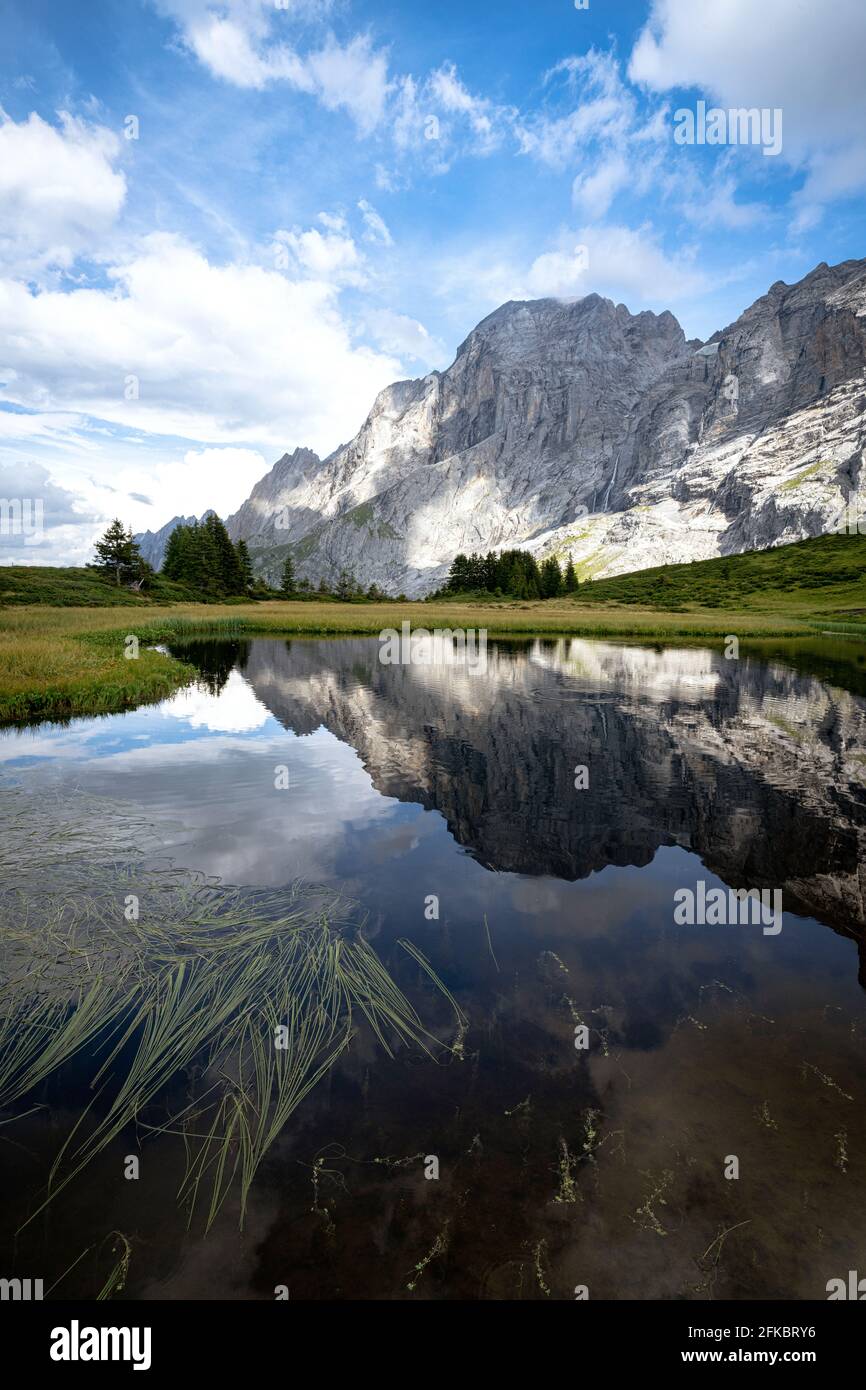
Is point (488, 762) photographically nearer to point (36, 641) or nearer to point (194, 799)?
point (194, 799)

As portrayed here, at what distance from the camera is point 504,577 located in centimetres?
15938

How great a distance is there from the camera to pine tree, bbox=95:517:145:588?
10381 centimetres

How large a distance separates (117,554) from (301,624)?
53199 millimetres

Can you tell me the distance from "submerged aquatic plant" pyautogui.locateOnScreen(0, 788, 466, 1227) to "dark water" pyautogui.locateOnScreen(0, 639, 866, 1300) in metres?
0.22

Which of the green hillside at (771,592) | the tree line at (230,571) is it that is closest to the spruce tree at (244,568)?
the tree line at (230,571)

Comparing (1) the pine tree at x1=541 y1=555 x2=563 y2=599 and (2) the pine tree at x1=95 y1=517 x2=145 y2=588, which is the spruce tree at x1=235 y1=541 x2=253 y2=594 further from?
(1) the pine tree at x1=541 y1=555 x2=563 y2=599

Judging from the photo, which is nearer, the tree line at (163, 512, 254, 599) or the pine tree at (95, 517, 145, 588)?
the pine tree at (95, 517, 145, 588)

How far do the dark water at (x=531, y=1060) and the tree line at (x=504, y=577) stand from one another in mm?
141140

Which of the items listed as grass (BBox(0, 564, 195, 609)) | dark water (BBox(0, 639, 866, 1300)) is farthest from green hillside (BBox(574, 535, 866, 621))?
dark water (BBox(0, 639, 866, 1300))

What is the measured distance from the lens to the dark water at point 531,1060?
4.65 m

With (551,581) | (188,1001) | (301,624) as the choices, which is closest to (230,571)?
(301,624)

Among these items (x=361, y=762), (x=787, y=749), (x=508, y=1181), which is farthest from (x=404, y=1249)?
(x=787, y=749)

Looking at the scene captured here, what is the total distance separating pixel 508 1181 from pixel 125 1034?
459 cm

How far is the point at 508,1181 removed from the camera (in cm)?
523
